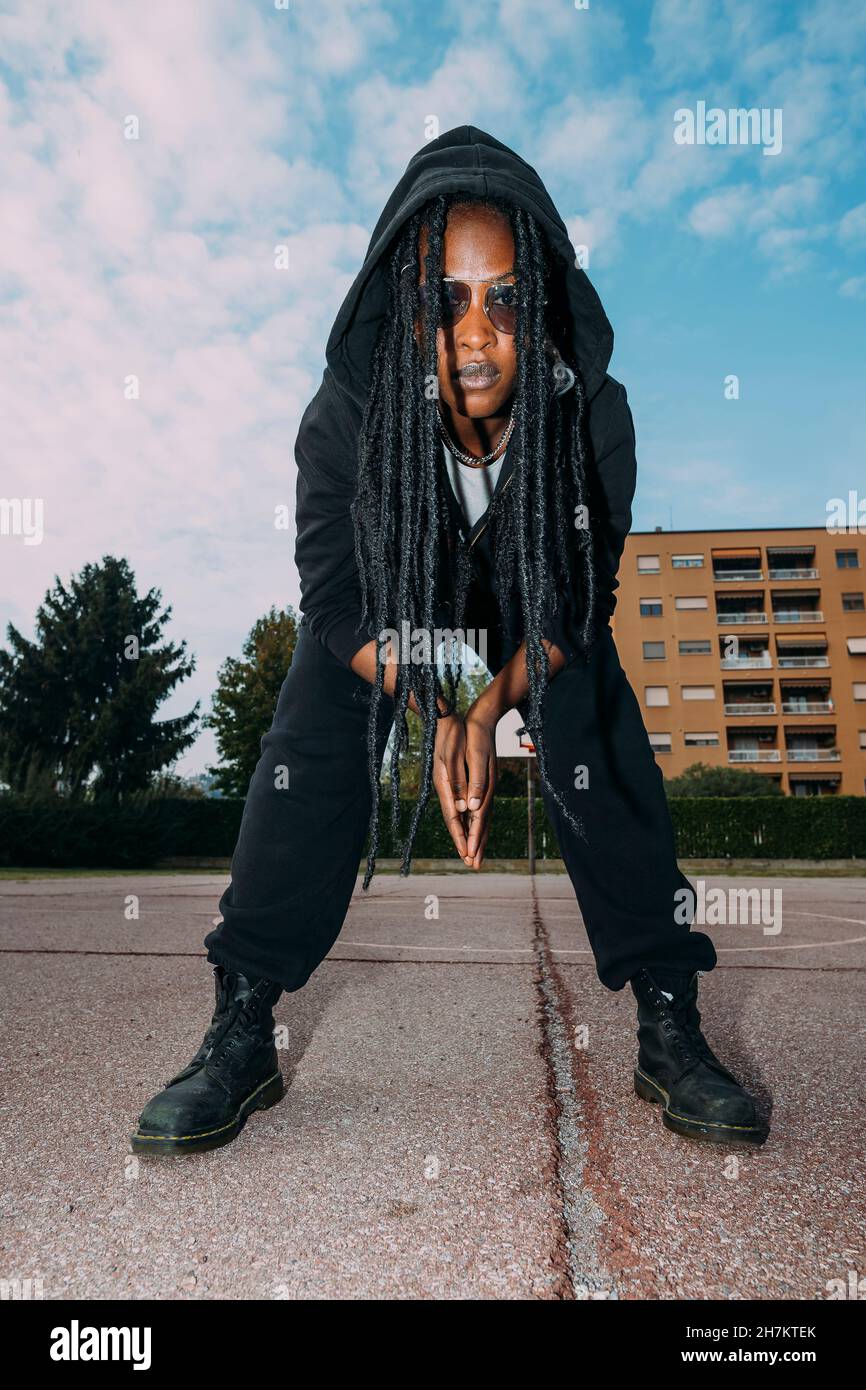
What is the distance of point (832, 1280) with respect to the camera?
1.00m

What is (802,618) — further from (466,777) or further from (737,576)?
(466,777)

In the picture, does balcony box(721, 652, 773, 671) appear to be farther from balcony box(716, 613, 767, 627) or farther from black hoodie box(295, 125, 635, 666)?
black hoodie box(295, 125, 635, 666)

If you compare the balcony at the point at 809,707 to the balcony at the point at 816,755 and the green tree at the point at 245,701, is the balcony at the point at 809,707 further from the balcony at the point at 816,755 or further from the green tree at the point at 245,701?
the green tree at the point at 245,701

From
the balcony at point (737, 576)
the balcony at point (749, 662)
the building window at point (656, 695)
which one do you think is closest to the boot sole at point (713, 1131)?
the building window at point (656, 695)

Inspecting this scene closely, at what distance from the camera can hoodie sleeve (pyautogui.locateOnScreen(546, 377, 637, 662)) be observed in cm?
186

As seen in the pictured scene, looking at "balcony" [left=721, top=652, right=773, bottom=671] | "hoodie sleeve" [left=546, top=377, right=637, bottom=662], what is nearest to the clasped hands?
"hoodie sleeve" [left=546, top=377, right=637, bottom=662]

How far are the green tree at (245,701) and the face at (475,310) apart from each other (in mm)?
28564

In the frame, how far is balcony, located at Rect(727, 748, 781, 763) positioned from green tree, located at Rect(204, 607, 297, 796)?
25.7 m

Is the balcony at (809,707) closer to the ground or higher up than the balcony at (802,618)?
closer to the ground

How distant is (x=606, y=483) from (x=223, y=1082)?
4.95 ft

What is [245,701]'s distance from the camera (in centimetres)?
3072

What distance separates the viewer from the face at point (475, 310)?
170 centimetres
